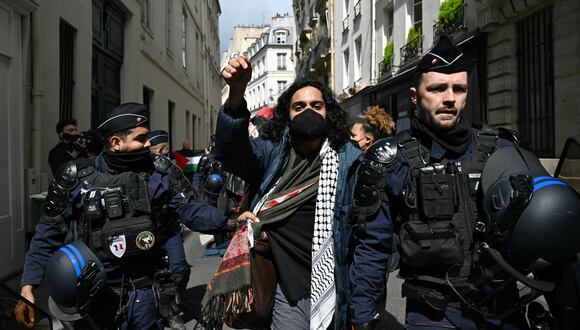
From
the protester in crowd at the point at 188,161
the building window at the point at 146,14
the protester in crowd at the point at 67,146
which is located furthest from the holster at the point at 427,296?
the building window at the point at 146,14

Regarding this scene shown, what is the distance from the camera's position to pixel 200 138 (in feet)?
94.1

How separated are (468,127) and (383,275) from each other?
729mm

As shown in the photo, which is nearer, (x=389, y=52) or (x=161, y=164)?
(x=161, y=164)

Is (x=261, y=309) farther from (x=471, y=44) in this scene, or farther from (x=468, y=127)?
(x=471, y=44)

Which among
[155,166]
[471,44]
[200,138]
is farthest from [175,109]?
[155,166]

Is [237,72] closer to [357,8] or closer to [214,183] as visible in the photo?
[214,183]

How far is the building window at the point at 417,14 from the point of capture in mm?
14173

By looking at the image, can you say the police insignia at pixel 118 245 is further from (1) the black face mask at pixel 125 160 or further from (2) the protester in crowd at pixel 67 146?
(2) the protester in crowd at pixel 67 146

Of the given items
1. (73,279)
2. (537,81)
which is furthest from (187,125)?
(73,279)

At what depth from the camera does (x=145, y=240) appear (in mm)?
2660

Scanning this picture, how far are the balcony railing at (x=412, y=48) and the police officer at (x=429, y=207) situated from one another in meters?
12.1

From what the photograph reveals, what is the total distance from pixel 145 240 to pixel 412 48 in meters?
12.9

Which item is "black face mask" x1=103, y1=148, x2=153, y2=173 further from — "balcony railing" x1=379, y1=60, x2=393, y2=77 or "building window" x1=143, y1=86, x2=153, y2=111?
"balcony railing" x1=379, y1=60, x2=393, y2=77

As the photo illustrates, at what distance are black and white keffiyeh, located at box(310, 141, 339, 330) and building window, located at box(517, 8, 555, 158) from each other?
7.51m
